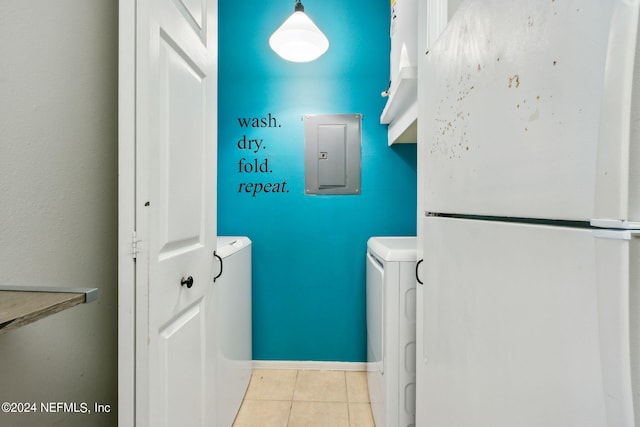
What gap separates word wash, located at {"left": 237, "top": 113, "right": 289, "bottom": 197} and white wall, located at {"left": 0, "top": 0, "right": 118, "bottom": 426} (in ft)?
4.44

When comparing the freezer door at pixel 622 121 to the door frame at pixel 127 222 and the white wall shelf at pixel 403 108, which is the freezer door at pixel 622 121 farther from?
the white wall shelf at pixel 403 108

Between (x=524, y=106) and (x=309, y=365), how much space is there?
2.23 m

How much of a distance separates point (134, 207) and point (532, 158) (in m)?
0.87

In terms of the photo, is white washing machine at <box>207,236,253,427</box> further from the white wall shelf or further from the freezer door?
the freezer door

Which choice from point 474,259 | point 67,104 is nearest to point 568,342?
point 474,259

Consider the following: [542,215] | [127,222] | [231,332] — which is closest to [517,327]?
[542,215]

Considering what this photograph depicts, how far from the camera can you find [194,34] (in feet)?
3.70

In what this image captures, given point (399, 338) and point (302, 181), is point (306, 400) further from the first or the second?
point (302, 181)

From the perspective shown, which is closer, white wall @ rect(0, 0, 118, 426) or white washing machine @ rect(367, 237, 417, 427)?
white wall @ rect(0, 0, 118, 426)

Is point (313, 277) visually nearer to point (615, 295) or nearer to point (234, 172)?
point (234, 172)

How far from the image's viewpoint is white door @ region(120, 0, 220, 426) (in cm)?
81

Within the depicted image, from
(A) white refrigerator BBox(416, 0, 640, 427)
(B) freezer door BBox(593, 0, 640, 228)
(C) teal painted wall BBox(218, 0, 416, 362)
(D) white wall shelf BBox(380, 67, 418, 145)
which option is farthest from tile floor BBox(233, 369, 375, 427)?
(B) freezer door BBox(593, 0, 640, 228)

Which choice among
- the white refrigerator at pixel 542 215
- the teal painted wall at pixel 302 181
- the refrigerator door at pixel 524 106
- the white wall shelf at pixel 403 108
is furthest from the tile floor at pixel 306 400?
the white wall shelf at pixel 403 108

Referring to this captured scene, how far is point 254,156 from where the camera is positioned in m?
2.30
